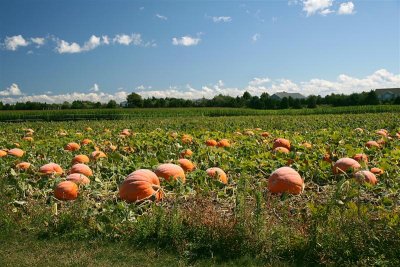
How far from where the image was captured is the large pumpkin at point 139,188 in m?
5.47

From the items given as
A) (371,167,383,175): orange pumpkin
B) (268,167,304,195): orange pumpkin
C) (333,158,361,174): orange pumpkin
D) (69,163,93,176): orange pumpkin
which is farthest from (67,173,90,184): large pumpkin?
(371,167,383,175): orange pumpkin

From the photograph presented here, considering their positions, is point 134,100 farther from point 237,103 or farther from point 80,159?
point 80,159

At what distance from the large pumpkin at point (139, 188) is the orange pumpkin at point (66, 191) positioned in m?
0.74

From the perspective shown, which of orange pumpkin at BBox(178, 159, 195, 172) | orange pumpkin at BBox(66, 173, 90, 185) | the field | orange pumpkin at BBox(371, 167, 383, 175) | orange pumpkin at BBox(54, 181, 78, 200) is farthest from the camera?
orange pumpkin at BBox(178, 159, 195, 172)

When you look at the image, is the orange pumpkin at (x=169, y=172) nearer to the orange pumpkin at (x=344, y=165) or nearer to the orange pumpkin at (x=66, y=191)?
the orange pumpkin at (x=66, y=191)

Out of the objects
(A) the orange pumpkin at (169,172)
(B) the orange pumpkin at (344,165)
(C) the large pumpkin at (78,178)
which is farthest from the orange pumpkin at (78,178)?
(B) the orange pumpkin at (344,165)

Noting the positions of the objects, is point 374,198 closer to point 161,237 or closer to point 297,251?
point 297,251

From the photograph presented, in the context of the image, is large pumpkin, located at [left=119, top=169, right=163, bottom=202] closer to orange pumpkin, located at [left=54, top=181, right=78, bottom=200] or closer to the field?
the field

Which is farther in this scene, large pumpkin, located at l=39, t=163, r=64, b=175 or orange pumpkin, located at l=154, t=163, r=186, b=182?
large pumpkin, located at l=39, t=163, r=64, b=175

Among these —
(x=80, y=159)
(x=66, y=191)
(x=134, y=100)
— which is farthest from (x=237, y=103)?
(x=66, y=191)

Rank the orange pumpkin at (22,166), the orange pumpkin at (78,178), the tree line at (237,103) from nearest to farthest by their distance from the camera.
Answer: the orange pumpkin at (78,178) < the orange pumpkin at (22,166) < the tree line at (237,103)

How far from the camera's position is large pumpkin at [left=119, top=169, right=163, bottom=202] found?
5473 mm

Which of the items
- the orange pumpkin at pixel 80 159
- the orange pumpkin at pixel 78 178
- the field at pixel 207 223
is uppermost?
the orange pumpkin at pixel 80 159

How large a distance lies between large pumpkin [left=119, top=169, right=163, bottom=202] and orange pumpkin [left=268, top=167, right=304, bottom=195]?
5.40 feet
